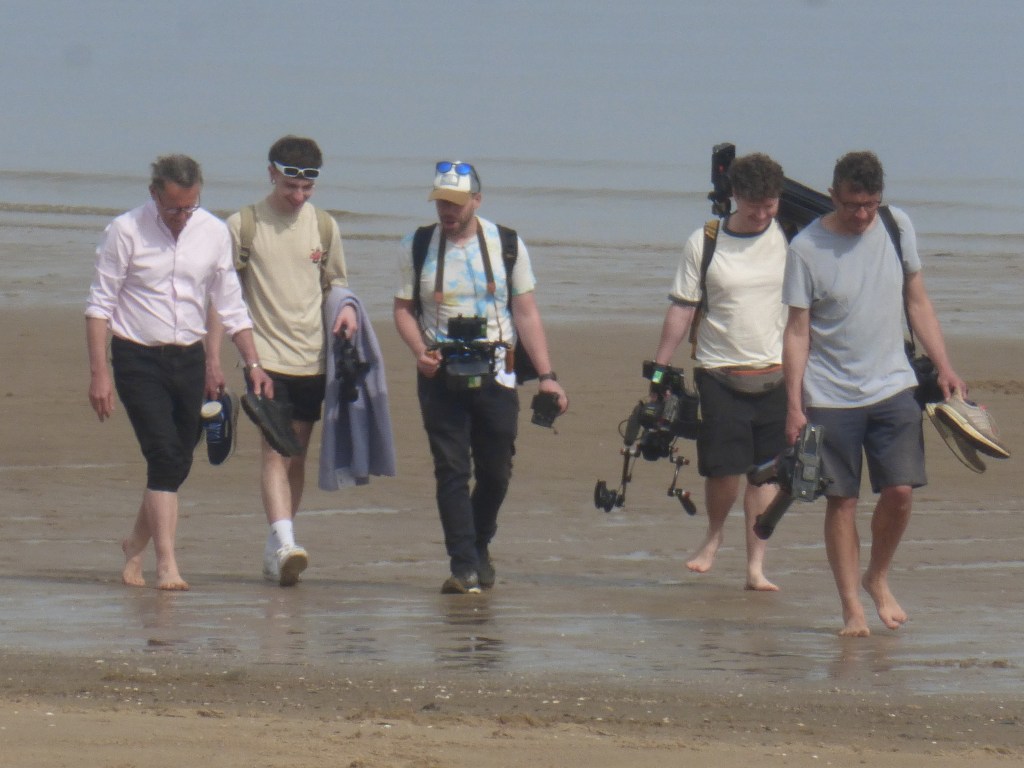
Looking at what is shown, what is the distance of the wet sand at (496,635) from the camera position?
14.8 ft

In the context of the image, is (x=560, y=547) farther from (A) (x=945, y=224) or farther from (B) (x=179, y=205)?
(A) (x=945, y=224)

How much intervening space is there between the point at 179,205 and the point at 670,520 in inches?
120

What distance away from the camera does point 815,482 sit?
5.96 m

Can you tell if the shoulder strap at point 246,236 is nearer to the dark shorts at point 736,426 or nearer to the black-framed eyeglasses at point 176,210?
the black-framed eyeglasses at point 176,210

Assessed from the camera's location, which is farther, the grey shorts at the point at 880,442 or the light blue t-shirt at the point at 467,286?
the light blue t-shirt at the point at 467,286

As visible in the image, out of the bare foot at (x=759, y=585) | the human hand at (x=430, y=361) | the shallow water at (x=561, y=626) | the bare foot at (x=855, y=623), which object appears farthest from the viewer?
the bare foot at (x=759, y=585)

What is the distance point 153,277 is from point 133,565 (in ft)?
3.38

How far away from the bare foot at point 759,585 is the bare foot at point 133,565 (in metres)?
2.18

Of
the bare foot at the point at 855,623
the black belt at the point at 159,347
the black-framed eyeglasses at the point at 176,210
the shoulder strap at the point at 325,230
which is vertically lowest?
the bare foot at the point at 855,623

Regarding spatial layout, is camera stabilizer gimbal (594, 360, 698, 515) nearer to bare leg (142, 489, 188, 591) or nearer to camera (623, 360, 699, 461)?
camera (623, 360, 699, 461)

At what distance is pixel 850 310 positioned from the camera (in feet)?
19.9

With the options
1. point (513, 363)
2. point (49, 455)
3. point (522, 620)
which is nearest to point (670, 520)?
point (513, 363)

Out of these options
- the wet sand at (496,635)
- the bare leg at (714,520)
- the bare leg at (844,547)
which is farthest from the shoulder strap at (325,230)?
the bare leg at (844,547)

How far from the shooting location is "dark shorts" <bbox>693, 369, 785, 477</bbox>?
23.7 feet
